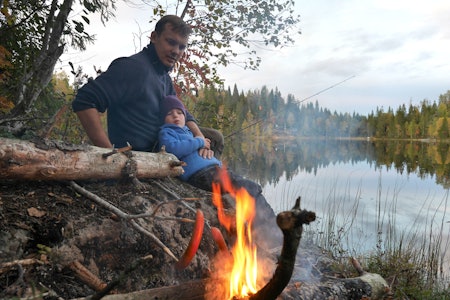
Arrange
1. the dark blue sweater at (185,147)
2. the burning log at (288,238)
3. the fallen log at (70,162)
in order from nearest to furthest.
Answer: the burning log at (288,238) → the fallen log at (70,162) → the dark blue sweater at (185,147)

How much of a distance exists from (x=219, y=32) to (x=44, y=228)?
850 cm

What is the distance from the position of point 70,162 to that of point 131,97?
59.6 inches

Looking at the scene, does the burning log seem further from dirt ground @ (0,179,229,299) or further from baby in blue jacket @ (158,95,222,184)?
baby in blue jacket @ (158,95,222,184)

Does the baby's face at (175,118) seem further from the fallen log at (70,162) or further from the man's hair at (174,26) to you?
the man's hair at (174,26)

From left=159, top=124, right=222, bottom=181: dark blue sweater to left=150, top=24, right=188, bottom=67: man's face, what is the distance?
3.37 feet

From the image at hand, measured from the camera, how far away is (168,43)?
15.5 feet

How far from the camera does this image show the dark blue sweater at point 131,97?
13.7ft

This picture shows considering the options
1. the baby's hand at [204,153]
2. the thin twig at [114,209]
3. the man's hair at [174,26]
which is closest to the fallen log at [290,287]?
the thin twig at [114,209]

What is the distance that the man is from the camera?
4.13 metres

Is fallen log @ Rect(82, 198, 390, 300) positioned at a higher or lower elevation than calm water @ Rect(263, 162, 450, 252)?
higher

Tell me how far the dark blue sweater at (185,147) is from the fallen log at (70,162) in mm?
303

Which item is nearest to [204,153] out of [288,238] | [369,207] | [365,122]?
[288,238]

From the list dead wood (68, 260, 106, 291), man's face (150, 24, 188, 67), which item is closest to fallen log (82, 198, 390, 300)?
dead wood (68, 260, 106, 291)

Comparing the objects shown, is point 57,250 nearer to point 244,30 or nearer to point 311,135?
point 244,30
